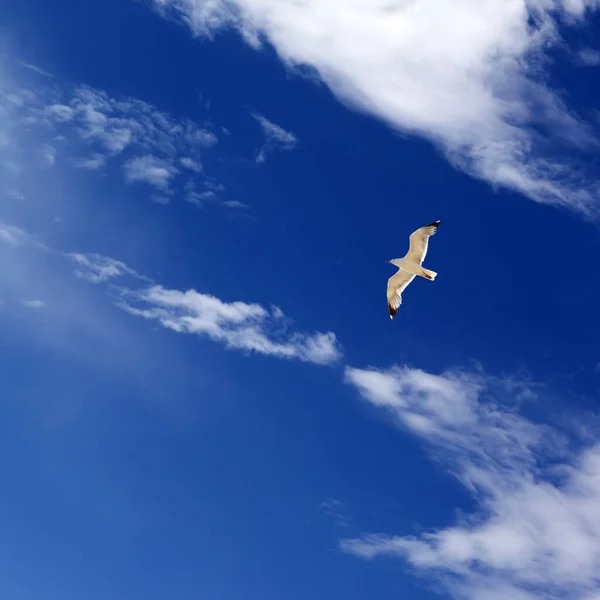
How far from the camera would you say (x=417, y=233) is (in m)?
55.4

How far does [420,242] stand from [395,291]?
20.8 feet

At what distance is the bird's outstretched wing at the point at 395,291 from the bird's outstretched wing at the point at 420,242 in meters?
3.54

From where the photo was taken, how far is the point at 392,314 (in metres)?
60.8

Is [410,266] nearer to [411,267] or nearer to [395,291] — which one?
[411,267]

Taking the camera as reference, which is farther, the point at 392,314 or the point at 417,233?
A: the point at 392,314

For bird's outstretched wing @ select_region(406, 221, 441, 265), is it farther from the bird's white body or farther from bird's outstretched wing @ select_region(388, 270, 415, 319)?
bird's outstretched wing @ select_region(388, 270, 415, 319)

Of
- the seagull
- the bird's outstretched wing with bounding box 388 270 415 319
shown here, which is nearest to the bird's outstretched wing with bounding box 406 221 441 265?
the seagull

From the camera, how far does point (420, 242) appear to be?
55.8 meters

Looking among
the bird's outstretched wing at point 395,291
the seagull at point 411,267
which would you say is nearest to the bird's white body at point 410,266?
the seagull at point 411,267

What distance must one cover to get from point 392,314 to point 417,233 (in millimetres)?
7892

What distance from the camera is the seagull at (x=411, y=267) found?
5538 centimetres

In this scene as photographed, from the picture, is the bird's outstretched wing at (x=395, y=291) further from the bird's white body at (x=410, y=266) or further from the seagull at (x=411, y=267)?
the bird's white body at (x=410, y=266)

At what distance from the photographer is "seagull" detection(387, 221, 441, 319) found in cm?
5538

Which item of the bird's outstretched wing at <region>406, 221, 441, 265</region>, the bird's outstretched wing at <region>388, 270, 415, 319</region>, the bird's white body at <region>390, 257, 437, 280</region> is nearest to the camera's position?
the bird's outstretched wing at <region>406, 221, 441, 265</region>
